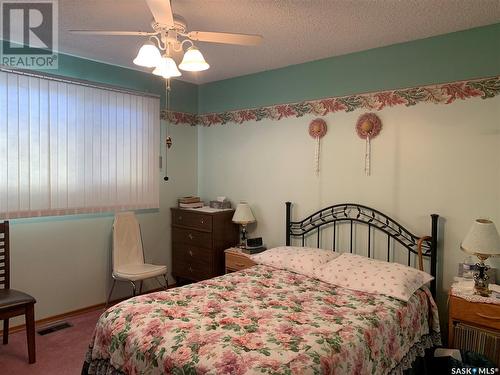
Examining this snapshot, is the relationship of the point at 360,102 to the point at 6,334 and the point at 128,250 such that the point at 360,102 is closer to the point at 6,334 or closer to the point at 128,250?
the point at 128,250

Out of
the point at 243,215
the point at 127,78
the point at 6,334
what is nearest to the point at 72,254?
the point at 6,334

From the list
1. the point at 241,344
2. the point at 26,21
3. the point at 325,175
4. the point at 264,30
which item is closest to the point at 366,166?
the point at 325,175

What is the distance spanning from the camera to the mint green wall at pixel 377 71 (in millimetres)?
2746

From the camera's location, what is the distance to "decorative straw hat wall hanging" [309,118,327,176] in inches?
139

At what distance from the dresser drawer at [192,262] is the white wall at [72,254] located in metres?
0.15

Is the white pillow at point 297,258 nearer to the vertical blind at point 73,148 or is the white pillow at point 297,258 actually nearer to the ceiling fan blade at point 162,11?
the vertical blind at point 73,148

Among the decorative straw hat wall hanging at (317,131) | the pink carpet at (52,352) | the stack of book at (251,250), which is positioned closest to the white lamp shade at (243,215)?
the stack of book at (251,250)

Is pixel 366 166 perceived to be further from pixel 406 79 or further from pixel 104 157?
pixel 104 157

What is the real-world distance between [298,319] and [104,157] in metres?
2.56

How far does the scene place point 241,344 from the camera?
1785 millimetres

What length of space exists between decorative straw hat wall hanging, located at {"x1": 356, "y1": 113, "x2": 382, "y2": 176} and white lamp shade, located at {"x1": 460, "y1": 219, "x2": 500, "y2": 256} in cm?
104

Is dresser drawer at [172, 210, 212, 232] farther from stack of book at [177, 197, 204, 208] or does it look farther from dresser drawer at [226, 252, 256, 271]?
dresser drawer at [226, 252, 256, 271]

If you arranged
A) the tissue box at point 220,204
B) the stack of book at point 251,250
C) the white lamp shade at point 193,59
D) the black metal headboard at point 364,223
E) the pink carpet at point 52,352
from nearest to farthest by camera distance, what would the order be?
1. the white lamp shade at point 193,59
2. the pink carpet at point 52,352
3. the black metal headboard at point 364,223
4. the stack of book at point 251,250
5. the tissue box at point 220,204

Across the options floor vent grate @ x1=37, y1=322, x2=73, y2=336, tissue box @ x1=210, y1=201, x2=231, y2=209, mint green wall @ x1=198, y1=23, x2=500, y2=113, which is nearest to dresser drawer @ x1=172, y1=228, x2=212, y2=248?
tissue box @ x1=210, y1=201, x2=231, y2=209
